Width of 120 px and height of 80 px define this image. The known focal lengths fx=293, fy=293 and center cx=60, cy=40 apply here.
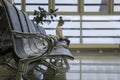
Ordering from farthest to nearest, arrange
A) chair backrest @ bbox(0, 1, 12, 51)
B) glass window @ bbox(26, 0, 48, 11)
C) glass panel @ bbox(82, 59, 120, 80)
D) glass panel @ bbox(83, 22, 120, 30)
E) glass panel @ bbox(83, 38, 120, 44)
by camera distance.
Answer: glass window @ bbox(26, 0, 48, 11) < glass panel @ bbox(83, 22, 120, 30) < glass panel @ bbox(83, 38, 120, 44) < glass panel @ bbox(82, 59, 120, 80) < chair backrest @ bbox(0, 1, 12, 51)

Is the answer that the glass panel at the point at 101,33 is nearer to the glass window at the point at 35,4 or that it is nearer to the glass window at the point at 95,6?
the glass window at the point at 95,6

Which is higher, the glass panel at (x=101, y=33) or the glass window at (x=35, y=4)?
the glass window at (x=35, y=4)

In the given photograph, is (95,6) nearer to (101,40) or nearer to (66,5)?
(66,5)

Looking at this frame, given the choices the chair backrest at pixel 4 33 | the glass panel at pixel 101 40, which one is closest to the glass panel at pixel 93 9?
the glass panel at pixel 101 40

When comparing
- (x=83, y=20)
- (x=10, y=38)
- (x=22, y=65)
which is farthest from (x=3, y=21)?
(x=83, y=20)

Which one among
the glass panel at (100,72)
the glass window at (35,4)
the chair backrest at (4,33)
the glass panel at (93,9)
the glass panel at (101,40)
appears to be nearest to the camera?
the chair backrest at (4,33)

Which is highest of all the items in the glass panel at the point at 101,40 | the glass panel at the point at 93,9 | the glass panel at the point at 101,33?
the glass panel at the point at 93,9

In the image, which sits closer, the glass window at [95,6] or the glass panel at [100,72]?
the glass panel at [100,72]

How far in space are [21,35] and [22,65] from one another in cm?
27

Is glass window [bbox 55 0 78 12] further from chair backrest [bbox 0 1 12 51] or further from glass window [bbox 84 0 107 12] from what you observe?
chair backrest [bbox 0 1 12 51]

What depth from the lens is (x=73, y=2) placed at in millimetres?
12141

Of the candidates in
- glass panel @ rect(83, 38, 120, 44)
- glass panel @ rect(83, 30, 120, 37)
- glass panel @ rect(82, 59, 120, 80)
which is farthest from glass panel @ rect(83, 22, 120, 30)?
glass panel @ rect(82, 59, 120, 80)

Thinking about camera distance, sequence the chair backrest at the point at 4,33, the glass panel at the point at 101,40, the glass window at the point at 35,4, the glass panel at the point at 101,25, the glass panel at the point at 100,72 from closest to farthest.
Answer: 1. the chair backrest at the point at 4,33
2. the glass panel at the point at 100,72
3. the glass panel at the point at 101,40
4. the glass panel at the point at 101,25
5. the glass window at the point at 35,4

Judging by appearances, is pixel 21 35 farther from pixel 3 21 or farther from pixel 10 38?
pixel 3 21
